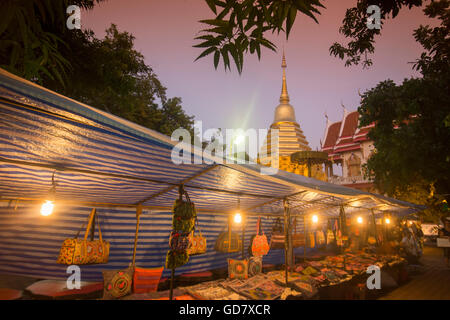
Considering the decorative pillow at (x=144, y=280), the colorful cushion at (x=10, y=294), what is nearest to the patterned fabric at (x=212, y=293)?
the decorative pillow at (x=144, y=280)

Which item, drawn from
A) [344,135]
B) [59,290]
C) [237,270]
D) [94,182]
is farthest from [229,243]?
[344,135]

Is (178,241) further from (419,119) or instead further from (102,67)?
(419,119)

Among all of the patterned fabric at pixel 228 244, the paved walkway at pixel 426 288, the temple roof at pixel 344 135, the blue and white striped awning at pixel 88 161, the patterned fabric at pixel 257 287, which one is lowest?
the paved walkway at pixel 426 288

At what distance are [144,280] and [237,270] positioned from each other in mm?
2136

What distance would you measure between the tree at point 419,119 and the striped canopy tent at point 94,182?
796cm

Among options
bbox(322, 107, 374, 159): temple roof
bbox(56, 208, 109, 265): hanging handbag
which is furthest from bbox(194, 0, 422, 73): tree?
bbox(322, 107, 374, 159): temple roof

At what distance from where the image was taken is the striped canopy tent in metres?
1.78

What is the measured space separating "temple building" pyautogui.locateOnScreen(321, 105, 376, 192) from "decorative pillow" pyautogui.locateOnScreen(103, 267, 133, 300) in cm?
3191

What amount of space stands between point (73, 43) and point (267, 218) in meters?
8.45

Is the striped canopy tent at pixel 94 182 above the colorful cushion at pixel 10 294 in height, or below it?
above

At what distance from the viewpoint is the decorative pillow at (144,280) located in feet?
14.5

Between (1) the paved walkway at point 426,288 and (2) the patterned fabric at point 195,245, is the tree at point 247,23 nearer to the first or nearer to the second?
(2) the patterned fabric at point 195,245

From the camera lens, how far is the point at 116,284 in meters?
4.09

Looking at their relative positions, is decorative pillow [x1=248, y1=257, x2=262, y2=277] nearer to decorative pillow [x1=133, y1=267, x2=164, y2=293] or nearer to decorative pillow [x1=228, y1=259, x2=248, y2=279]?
decorative pillow [x1=228, y1=259, x2=248, y2=279]
